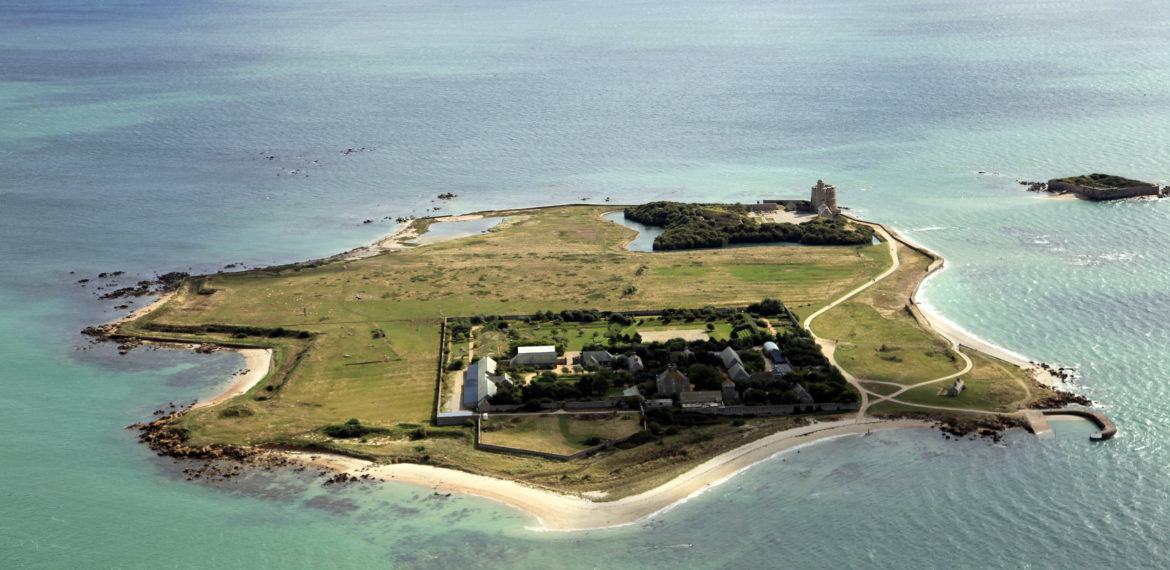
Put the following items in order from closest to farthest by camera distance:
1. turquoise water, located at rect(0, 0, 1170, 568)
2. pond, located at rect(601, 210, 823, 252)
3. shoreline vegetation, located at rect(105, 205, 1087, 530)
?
turquoise water, located at rect(0, 0, 1170, 568) → shoreline vegetation, located at rect(105, 205, 1087, 530) → pond, located at rect(601, 210, 823, 252)

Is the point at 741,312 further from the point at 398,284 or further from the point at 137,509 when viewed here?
the point at 137,509

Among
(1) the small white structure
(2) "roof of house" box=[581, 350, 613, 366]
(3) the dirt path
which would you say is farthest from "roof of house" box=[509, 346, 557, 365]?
(3) the dirt path

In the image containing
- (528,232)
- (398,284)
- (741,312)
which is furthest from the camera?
(528,232)

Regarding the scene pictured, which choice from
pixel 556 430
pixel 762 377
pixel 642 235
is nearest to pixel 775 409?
pixel 762 377

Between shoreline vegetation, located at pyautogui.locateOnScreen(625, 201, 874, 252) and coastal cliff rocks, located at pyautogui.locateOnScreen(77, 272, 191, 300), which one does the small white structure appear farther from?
coastal cliff rocks, located at pyautogui.locateOnScreen(77, 272, 191, 300)

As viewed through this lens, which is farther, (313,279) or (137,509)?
(313,279)

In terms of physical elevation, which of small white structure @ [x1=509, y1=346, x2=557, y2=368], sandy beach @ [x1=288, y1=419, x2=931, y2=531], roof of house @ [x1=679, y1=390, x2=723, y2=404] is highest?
small white structure @ [x1=509, y1=346, x2=557, y2=368]

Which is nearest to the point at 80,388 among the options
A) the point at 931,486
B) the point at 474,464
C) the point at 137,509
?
the point at 137,509
